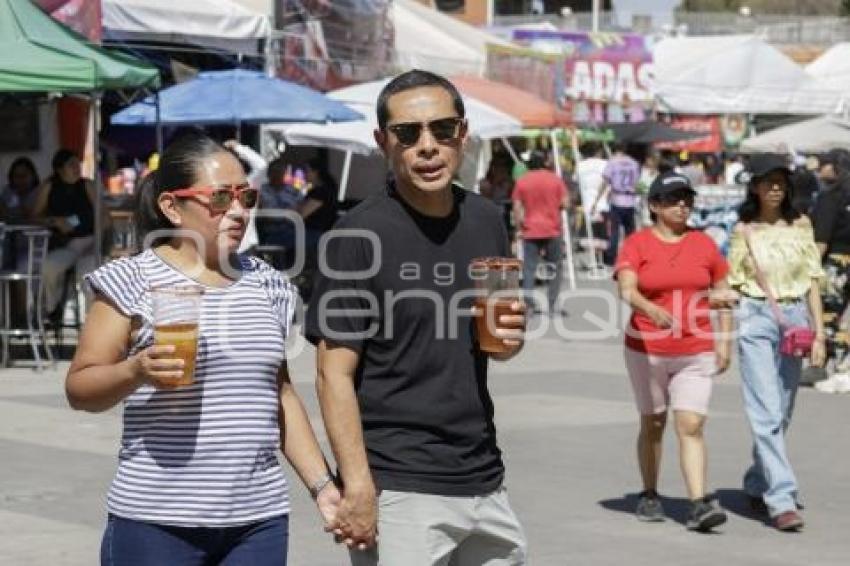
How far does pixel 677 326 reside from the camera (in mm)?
9016

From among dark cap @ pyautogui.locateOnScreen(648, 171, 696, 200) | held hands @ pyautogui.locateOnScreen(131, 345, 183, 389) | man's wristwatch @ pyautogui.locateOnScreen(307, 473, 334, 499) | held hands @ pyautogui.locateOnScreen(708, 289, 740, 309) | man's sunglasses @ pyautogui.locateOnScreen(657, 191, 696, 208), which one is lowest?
held hands @ pyautogui.locateOnScreen(708, 289, 740, 309)

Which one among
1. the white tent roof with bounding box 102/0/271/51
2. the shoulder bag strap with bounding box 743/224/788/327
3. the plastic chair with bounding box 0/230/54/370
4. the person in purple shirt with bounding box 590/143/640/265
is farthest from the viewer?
the person in purple shirt with bounding box 590/143/640/265

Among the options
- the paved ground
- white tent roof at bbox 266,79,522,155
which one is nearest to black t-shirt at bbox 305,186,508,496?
the paved ground

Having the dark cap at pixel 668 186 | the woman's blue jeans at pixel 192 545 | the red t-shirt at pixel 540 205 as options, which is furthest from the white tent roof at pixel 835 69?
the woman's blue jeans at pixel 192 545

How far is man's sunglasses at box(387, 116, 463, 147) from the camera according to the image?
4746 mm

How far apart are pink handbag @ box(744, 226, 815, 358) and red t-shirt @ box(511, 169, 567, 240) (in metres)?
11.7

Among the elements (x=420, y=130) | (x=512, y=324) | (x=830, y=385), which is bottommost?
(x=830, y=385)

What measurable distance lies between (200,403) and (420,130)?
88 cm

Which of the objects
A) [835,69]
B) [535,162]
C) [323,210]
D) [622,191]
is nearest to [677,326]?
[323,210]

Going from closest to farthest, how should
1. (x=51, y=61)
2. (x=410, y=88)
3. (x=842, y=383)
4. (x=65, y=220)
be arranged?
1. (x=410, y=88)
2. (x=842, y=383)
3. (x=51, y=61)
4. (x=65, y=220)

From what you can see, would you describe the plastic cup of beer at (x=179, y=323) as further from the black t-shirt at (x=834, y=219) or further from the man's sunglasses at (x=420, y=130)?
the black t-shirt at (x=834, y=219)

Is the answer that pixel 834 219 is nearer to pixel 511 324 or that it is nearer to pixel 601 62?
pixel 511 324

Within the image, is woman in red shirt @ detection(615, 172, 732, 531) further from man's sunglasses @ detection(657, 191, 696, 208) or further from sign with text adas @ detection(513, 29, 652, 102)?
sign with text adas @ detection(513, 29, 652, 102)

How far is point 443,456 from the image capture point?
4.69 metres
